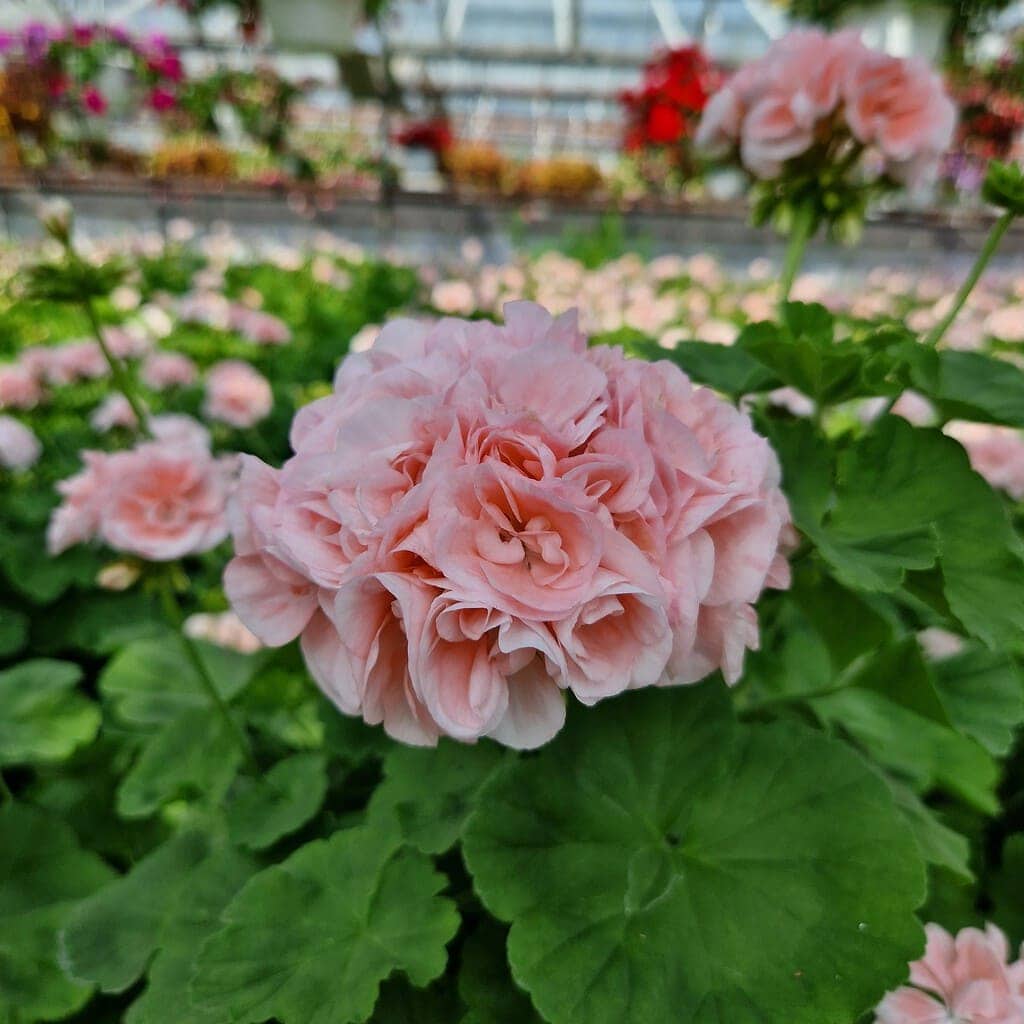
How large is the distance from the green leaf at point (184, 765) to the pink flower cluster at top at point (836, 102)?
2.07ft

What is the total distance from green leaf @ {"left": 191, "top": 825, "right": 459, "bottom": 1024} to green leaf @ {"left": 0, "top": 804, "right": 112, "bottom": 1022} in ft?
0.70

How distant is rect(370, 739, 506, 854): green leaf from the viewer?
457mm

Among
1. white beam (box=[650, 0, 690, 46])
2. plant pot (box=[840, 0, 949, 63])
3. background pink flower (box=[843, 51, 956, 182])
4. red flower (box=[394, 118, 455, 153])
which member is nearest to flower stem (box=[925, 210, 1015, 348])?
background pink flower (box=[843, 51, 956, 182])

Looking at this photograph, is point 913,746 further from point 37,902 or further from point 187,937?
point 37,902

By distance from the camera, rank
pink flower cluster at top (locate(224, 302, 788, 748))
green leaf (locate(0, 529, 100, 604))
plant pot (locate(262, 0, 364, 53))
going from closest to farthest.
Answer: pink flower cluster at top (locate(224, 302, 788, 748)) < green leaf (locate(0, 529, 100, 604)) < plant pot (locate(262, 0, 364, 53))

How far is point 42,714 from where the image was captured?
2.44ft

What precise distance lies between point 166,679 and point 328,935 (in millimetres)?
388

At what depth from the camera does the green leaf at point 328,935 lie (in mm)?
398

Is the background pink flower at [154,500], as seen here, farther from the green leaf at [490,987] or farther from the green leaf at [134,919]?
the green leaf at [490,987]

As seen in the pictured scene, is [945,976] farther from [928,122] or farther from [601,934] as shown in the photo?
[928,122]

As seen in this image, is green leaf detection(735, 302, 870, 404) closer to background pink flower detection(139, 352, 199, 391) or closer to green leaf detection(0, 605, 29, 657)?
green leaf detection(0, 605, 29, 657)

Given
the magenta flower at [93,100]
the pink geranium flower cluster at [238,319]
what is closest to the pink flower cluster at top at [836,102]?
the pink geranium flower cluster at [238,319]

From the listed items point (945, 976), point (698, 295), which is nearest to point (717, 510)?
point (945, 976)

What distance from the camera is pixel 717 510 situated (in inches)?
13.1
